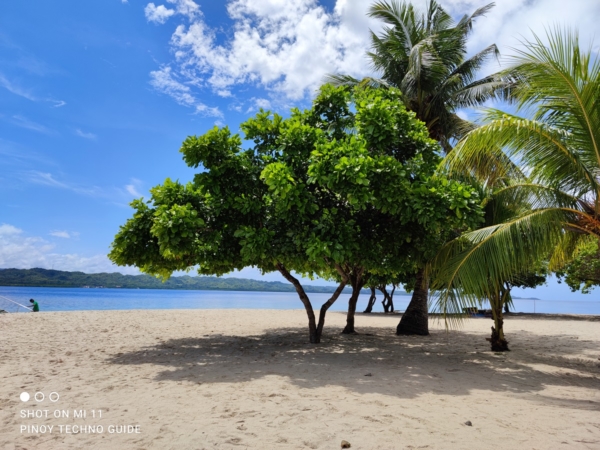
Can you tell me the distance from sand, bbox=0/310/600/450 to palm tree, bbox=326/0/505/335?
290 centimetres

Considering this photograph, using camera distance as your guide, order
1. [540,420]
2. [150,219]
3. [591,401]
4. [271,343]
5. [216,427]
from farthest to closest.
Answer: [271,343], [150,219], [591,401], [540,420], [216,427]

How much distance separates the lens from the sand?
4.07 m

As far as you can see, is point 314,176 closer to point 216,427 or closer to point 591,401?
point 216,427

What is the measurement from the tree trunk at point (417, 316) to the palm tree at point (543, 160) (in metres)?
6.00

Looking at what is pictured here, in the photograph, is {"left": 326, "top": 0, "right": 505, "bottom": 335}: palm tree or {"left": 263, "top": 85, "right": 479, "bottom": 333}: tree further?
{"left": 326, "top": 0, "right": 505, "bottom": 335}: palm tree

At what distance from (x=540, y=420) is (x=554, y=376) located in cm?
329

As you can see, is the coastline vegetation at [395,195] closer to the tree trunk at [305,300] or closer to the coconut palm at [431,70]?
the tree trunk at [305,300]

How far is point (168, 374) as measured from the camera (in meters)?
6.93

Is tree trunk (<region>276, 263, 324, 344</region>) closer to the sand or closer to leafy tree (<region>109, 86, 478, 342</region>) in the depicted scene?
the sand

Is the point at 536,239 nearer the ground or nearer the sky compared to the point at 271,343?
nearer the sky

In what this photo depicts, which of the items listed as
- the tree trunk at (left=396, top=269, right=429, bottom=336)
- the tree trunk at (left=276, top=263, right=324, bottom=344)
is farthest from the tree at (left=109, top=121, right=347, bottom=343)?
the tree trunk at (left=396, top=269, right=429, bottom=336)

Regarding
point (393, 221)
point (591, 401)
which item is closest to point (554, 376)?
point (591, 401)

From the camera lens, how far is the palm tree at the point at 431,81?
1297 cm

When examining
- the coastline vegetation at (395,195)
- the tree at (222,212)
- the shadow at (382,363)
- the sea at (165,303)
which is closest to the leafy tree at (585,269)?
the sea at (165,303)
